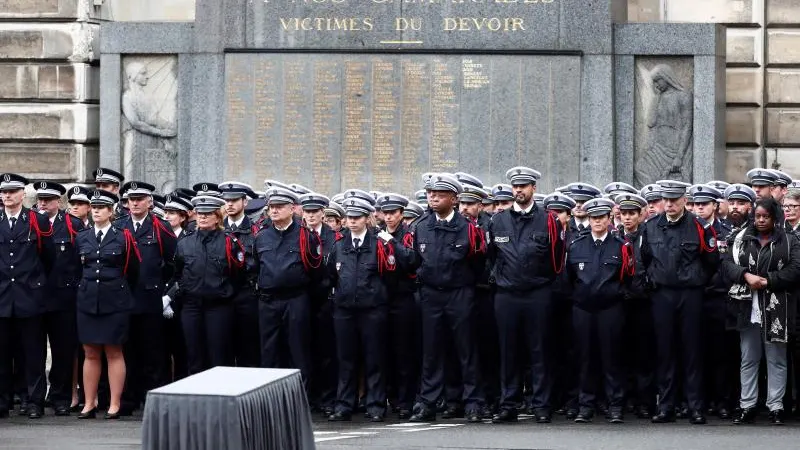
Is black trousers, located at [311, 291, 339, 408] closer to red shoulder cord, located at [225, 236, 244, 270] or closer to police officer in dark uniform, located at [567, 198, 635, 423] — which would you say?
red shoulder cord, located at [225, 236, 244, 270]

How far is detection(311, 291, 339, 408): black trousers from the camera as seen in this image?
15.8 m

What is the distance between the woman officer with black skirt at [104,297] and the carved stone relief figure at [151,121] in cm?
555

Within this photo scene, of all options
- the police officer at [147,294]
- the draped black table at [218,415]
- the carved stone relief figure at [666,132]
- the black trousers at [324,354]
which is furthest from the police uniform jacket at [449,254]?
the carved stone relief figure at [666,132]

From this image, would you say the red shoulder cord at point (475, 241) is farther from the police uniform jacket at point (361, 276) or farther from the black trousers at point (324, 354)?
the black trousers at point (324, 354)

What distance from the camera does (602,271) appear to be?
15031 mm

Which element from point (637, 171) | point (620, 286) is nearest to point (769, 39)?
point (637, 171)

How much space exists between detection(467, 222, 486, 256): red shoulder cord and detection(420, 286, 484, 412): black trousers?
0.32 meters

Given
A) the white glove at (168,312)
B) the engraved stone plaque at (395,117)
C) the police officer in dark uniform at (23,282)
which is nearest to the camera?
the police officer in dark uniform at (23,282)

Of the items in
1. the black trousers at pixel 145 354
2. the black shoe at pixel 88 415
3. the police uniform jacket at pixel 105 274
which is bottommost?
the black shoe at pixel 88 415

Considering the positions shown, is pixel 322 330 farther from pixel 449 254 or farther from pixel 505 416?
pixel 505 416

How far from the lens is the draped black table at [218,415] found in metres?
9.54

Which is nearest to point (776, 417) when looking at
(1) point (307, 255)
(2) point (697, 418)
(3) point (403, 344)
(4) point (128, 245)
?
(2) point (697, 418)

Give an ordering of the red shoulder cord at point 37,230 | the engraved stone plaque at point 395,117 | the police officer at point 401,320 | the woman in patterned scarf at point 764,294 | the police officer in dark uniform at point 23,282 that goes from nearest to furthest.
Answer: the woman in patterned scarf at point 764,294 < the police officer at point 401,320 < the police officer in dark uniform at point 23,282 < the red shoulder cord at point 37,230 < the engraved stone plaque at point 395,117

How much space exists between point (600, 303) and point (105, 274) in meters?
3.97
